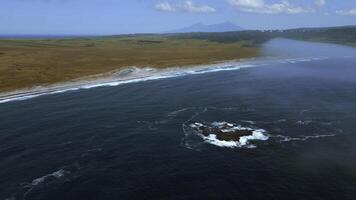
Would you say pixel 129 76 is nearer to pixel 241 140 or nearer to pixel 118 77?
pixel 118 77

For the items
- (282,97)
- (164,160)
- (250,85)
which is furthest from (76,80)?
(164,160)

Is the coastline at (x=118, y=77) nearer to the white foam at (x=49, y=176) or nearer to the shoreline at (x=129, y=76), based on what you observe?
the shoreline at (x=129, y=76)

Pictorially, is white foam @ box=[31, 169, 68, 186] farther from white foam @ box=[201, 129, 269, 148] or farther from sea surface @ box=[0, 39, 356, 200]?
white foam @ box=[201, 129, 269, 148]

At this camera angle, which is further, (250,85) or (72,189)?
(250,85)

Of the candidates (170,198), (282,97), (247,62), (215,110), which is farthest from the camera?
(247,62)

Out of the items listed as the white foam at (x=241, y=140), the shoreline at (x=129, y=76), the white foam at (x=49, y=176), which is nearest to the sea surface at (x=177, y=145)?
the white foam at (x=49, y=176)

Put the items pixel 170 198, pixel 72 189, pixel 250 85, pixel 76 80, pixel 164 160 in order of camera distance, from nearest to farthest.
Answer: pixel 170 198
pixel 72 189
pixel 164 160
pixel 250 85
pixel 76 80

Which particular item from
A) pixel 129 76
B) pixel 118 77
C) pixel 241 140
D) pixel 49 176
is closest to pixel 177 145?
pixel 241 140

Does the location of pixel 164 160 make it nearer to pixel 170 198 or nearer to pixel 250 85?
pixel 170 198
